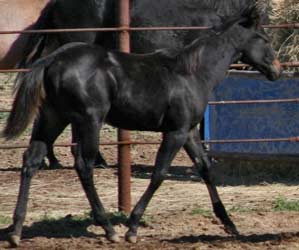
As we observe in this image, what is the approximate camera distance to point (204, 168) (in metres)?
6.77

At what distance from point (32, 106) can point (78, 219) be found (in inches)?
48.8

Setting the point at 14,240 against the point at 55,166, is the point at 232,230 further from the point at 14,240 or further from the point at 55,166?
the point at 55,166

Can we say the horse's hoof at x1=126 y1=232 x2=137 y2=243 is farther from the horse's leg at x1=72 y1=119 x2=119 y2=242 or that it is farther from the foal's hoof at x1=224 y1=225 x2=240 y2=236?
the foal's hoof at x1=224 y1=225 x2=240 y2=236

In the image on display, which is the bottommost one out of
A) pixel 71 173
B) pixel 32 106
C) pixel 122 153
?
pixel 71 173

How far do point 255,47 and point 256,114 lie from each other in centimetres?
261

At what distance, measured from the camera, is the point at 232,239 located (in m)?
6.34

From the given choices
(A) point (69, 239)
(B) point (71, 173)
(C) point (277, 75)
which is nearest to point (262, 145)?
(B) point (71, 173)

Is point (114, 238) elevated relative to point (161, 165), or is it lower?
lower

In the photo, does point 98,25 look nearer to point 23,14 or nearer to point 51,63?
point 23,14

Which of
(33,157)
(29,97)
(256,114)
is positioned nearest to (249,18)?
(29,97)

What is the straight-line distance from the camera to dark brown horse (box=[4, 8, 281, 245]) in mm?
6094

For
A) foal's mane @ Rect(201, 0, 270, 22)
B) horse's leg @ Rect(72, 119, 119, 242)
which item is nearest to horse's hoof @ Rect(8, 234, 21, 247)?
horse's leg @ Rect(72, 119, 119, 242)

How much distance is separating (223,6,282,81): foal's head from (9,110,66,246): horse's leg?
1339 mm

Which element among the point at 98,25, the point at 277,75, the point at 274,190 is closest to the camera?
the point at 277,75
